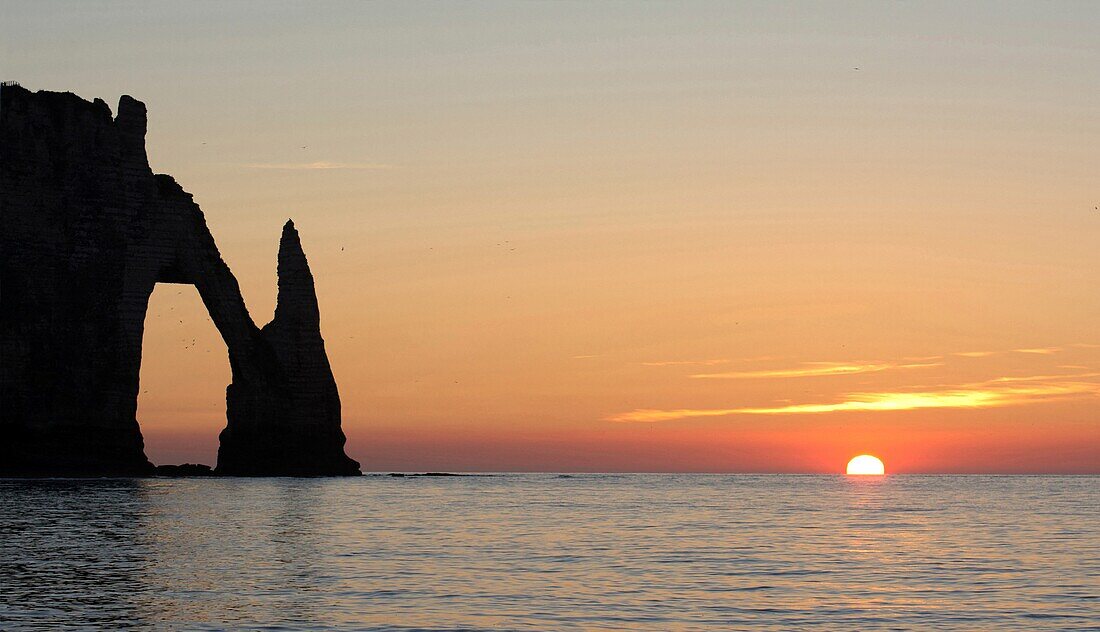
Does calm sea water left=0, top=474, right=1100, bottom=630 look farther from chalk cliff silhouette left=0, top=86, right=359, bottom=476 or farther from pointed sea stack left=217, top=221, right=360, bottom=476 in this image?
pointed sea stack left=217, top=221, right=360, bottom=476

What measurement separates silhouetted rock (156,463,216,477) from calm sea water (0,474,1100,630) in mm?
91874

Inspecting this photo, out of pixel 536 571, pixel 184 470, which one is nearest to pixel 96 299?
pixel 184 470

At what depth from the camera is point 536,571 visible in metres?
43.6

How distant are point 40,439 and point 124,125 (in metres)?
41.0

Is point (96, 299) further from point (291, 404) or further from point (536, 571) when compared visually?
point (536, 571)

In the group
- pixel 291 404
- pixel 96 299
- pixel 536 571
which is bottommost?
pixel 536 571

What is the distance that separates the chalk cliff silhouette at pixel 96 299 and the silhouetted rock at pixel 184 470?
2.45 m

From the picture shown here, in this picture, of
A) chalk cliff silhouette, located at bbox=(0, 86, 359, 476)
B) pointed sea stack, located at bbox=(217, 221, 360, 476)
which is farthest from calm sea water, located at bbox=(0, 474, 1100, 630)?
pointed sea stack, located at bbox=(217, 221, 360, 476)

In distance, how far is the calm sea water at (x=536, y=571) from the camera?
32438 millimetres

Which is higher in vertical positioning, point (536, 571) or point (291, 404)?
point (291, 404)

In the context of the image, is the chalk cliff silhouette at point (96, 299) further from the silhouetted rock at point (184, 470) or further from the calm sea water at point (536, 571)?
the calm sea water at point (536, 571)

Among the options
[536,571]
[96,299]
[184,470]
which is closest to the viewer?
[536,571]

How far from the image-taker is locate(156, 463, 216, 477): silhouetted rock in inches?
6772

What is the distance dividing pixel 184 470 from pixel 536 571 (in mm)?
140210
